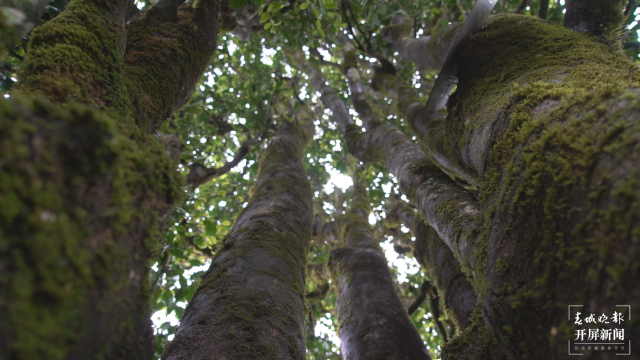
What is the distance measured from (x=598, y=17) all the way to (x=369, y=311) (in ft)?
9.95

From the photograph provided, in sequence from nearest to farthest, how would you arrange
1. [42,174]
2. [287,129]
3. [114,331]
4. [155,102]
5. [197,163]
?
[42,174]
[114,331]
[155,102]
[197,163]
[287,129]

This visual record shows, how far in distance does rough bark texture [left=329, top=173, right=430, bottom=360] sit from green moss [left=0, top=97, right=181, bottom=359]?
2425 millimetres

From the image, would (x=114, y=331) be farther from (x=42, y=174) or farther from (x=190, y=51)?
(x=190, y=51)

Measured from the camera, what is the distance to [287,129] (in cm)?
604

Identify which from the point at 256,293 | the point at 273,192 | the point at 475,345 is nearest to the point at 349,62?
Answer: the point at 273,192

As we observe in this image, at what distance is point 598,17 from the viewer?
7.39ft

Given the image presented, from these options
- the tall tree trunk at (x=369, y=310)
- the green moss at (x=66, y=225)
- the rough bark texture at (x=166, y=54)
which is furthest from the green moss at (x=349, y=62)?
the green moss at (x=66, y=225)

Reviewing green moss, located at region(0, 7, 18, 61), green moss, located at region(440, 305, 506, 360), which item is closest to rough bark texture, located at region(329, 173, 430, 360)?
green moss, located at region(440, 305, 506, 360)

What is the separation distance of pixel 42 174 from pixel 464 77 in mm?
2508

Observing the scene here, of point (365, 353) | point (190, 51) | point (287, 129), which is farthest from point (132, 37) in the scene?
point (287, 129)

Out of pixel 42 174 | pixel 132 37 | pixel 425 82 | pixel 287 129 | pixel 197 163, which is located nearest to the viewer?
pixel 42 174

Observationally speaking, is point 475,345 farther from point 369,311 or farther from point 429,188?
point 369,311

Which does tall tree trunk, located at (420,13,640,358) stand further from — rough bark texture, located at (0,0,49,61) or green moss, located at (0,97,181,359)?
rough bark texture, located at (0,0,49,61)

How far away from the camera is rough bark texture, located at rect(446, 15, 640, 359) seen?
0.81m
